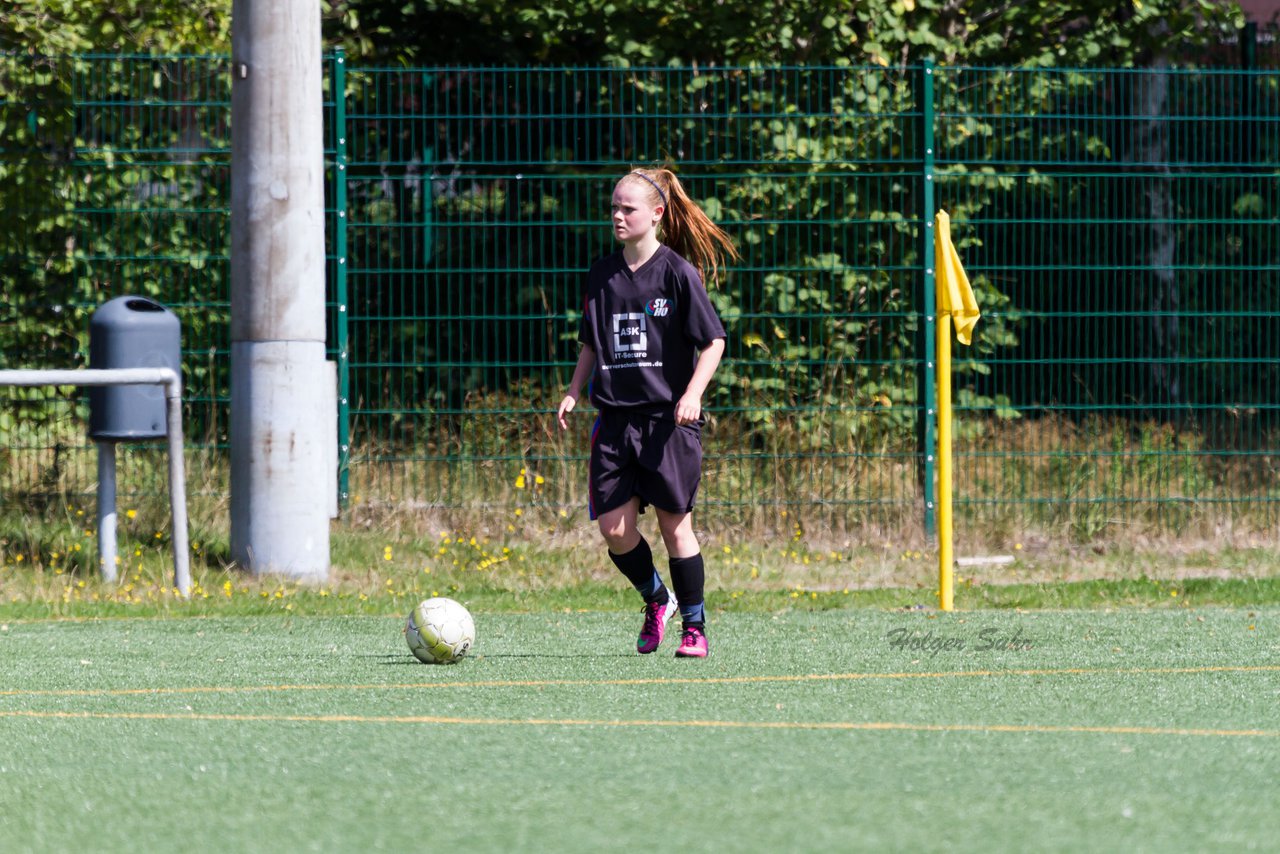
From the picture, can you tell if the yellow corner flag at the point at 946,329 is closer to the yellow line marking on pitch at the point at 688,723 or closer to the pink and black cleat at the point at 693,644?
the pink and black cleat at the point at 693,644

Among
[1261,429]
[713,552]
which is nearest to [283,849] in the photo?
[713,552]

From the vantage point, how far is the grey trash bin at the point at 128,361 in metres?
8.00

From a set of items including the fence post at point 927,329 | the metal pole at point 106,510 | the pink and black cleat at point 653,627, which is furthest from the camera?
the fence post at point 927,329

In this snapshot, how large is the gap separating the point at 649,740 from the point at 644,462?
1659 millimetres

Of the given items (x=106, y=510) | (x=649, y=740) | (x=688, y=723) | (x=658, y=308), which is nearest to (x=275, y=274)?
(x=106, y=510)

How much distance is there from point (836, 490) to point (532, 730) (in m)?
4.89

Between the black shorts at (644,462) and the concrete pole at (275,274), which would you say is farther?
the concrete pole at (275,274)

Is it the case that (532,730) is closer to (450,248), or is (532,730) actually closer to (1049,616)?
(1049,616)

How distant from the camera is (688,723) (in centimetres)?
467

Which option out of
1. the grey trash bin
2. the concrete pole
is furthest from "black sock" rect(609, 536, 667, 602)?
the grey trash bin

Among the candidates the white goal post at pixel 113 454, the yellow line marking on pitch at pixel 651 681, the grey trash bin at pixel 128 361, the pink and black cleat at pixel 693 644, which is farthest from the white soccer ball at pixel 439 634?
the grey trash bin at pixel 128 361

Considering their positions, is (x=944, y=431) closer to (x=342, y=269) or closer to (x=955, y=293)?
(x=955, y=293)

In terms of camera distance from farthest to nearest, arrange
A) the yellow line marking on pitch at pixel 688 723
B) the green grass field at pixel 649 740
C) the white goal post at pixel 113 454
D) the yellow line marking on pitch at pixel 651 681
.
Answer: the white goal post at pixel 113 454 < the yellow line marking on pitch at pixel 651 681 < the yellow line marking on pitch at pixel 688 723 < the green grass field at pixel 649 740

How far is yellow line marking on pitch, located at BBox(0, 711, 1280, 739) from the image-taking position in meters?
4.51
